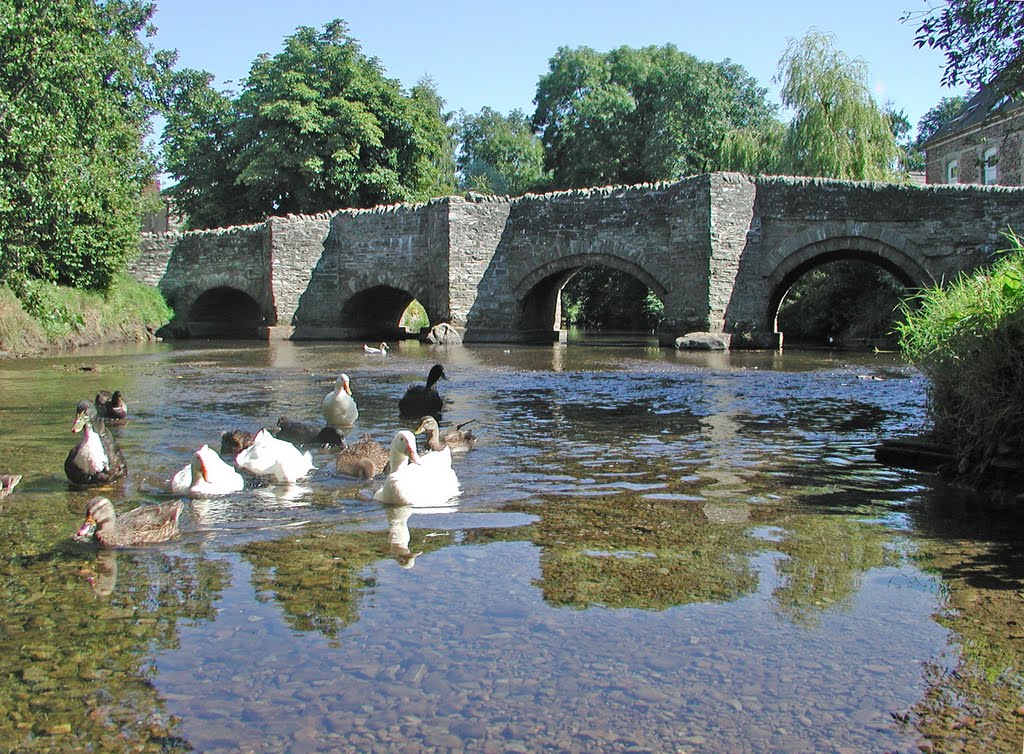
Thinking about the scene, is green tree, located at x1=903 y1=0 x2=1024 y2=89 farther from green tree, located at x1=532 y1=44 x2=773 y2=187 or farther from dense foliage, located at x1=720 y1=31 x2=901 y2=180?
green tree, located at x1=532 y1=44 x2=773 y2=187

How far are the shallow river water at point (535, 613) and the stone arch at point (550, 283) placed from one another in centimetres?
1583

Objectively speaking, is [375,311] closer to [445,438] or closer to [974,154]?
[974,154]

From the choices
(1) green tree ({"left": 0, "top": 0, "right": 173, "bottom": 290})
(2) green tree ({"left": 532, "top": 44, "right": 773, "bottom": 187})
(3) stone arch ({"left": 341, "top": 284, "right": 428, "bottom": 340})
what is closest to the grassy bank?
(1) green tree ({"left": 0, "top": 0, "right": 173, "bottom": 290})

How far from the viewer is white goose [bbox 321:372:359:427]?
8.12m

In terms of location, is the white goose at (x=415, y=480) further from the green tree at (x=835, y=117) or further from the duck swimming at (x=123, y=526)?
the green tree at (x=835, y=117)

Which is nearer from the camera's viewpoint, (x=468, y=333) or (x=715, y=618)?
(x=715, y=618)

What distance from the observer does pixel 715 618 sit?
11.1 feet

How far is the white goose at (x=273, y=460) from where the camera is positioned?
228 inches

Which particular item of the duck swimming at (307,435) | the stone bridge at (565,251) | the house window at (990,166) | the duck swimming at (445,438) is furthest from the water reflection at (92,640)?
the house window at (990,166)

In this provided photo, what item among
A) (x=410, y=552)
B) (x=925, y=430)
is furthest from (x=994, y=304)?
(x=410, y=552)

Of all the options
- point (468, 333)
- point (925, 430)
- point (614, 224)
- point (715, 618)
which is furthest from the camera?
point (468, 333)

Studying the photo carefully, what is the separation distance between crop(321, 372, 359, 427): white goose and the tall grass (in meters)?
4.44

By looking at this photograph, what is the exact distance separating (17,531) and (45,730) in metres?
2.29

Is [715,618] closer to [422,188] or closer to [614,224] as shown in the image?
[614,224]
